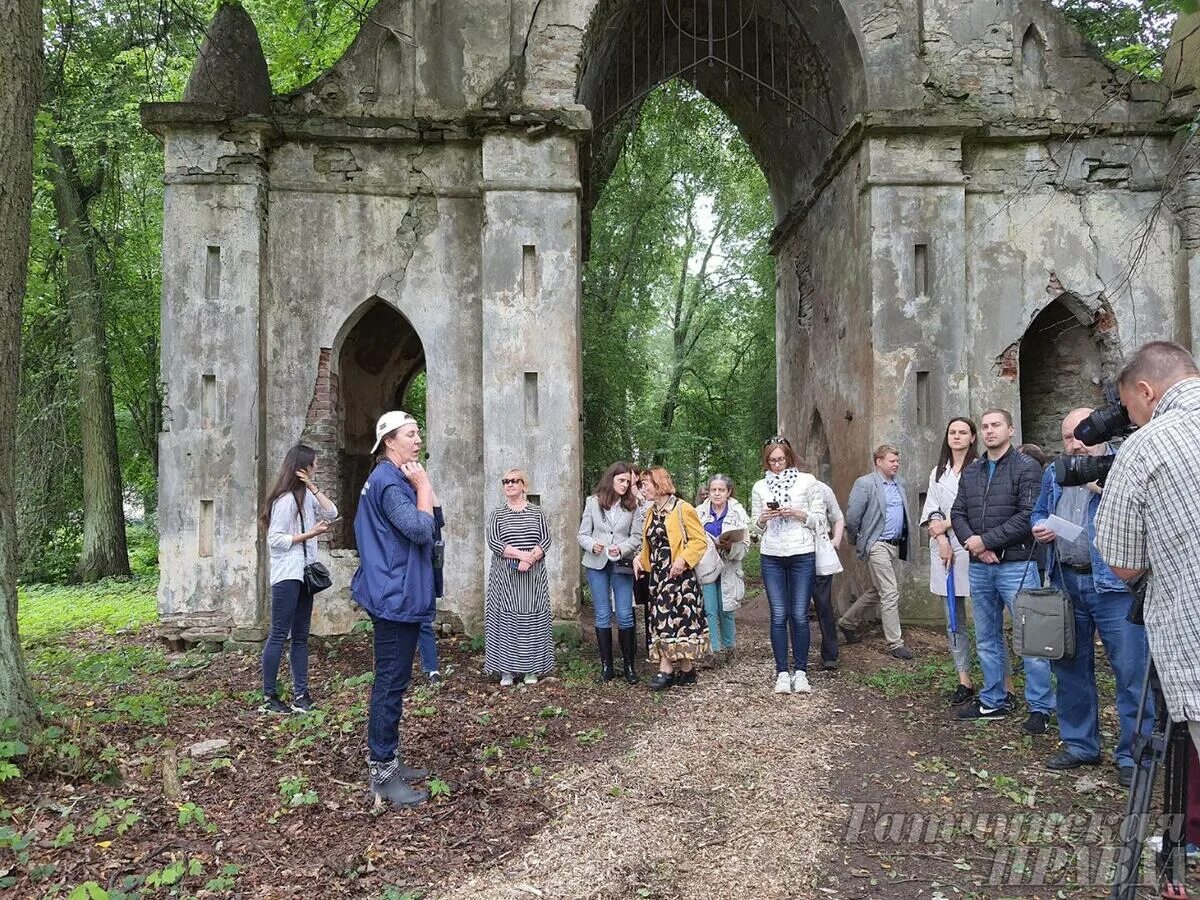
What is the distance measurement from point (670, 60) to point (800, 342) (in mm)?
4882

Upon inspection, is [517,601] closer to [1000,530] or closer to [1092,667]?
[1000,530]

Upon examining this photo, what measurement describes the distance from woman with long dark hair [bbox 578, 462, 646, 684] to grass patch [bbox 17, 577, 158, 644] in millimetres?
6702

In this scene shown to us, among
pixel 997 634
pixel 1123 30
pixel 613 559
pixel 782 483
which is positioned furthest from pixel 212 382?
pixel 1123 30

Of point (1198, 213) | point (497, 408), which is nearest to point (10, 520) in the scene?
point (497, 408)

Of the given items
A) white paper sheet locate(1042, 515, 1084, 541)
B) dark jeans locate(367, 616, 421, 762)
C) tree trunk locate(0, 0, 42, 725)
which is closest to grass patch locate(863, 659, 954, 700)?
white paper sheet locate(1042, 515, 1084, 541)

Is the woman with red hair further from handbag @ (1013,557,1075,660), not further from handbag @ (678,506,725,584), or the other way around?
handbag @ (1013,557,1075,660)

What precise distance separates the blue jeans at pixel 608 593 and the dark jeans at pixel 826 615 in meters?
1.70

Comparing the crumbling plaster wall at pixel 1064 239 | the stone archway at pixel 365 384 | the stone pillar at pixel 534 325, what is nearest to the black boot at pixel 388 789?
the stone pillar at pixel 534 325

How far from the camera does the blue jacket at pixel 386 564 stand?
4.41m

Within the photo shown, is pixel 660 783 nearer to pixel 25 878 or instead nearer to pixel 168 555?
pixel 25 878

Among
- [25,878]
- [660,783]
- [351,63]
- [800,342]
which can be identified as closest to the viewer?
[25,878]

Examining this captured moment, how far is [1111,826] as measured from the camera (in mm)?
4172

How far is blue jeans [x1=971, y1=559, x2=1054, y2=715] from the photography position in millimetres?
5539

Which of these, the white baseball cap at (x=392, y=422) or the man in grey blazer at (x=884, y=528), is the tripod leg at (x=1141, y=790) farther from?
the man in grey blazer at (x=884, y=528)
